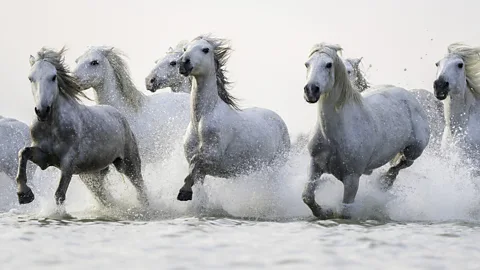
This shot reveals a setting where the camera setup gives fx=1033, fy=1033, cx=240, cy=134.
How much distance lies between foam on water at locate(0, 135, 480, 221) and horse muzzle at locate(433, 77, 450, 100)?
0.75m

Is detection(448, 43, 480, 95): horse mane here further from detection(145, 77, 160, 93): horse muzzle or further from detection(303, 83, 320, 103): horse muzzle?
detection(145, 77, 160, 93): horse muzzle

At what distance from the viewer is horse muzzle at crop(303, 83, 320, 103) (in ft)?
30.8

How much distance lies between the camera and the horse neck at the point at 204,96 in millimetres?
10695

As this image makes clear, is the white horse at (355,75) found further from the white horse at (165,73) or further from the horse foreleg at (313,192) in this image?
the horse foreleg at (313,192)

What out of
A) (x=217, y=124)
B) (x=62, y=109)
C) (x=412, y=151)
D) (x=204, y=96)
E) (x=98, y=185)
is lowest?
(x=98, y=185)

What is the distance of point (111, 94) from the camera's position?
12797mm

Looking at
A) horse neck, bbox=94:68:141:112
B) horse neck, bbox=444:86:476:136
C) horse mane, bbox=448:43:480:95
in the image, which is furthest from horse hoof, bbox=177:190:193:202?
horse mane, bbox=448:43:480:95

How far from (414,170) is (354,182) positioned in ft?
11.4

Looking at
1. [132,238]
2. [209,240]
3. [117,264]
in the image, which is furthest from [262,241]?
A: [117,264]

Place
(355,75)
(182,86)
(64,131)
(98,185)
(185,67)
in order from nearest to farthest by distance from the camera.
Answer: (64,131) → (185,67) → (98,185) → (355,75) → (182,86)

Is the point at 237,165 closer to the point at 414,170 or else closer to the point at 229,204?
the point at 229,204

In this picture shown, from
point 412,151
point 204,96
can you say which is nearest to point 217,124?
point 204,96

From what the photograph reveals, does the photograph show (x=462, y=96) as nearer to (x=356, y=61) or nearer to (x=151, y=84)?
(x=356, y=61)

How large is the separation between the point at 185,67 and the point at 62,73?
4.06 ft
